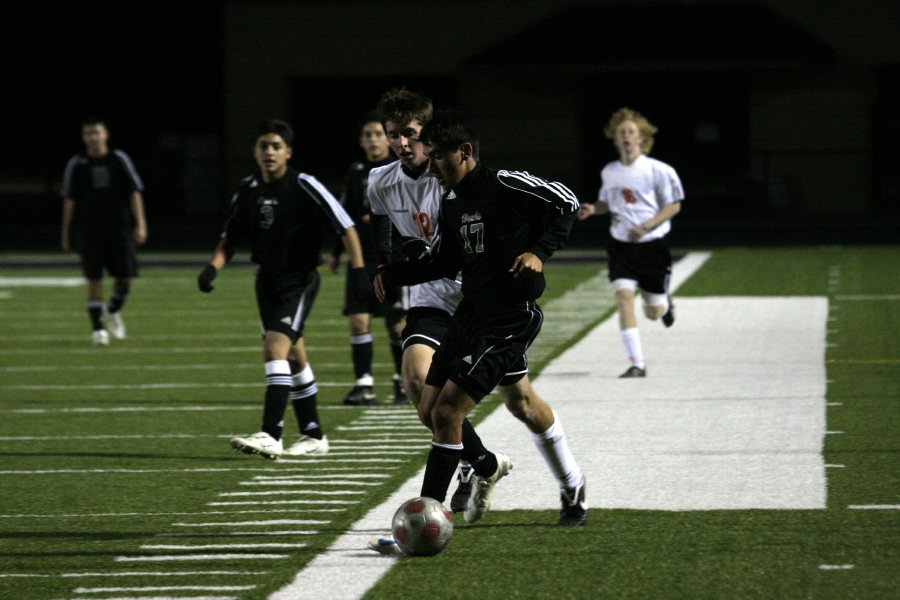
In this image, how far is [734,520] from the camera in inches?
279

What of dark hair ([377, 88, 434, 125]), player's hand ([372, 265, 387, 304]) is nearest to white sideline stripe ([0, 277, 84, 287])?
dark hair ([377, 88, 434, 125])

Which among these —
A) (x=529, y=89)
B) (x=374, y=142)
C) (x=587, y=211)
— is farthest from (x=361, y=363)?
(x=529, y=89)

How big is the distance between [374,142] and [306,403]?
7.97ft

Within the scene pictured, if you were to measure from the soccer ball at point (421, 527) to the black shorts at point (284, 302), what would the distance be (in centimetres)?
292

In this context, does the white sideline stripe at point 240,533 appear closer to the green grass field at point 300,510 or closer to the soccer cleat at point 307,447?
the green grass field at point 300,510

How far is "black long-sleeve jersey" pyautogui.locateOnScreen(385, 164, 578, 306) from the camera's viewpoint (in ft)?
21.7

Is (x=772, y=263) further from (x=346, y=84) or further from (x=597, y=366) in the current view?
(x=346, y=84)

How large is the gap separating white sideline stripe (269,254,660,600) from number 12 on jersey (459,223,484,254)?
1280mm

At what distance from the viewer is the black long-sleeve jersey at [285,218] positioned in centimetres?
930

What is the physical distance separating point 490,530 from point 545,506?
0.55 metres

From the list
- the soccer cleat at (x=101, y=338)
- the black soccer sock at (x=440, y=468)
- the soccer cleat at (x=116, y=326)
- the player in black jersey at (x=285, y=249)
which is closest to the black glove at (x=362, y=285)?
the player in black jersey at (x=285, y=249)

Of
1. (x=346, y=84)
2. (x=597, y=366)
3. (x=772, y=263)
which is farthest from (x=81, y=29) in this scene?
(x=597, y=366)

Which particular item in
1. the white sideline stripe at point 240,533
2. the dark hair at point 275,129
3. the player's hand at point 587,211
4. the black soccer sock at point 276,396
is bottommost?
the white sideline stripe at point 240,533

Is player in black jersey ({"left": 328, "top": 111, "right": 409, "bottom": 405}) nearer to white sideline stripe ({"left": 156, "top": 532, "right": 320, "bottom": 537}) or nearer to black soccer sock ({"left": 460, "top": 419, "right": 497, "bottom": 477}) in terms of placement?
black soccer sock ({"left": 460, "top": 419, "right": 497, "bottom": 477})
